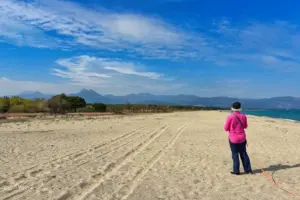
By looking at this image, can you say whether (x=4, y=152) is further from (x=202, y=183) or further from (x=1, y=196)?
(x=202, y=183)

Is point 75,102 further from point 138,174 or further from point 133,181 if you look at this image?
point 133,181

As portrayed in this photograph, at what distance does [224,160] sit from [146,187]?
3.82m

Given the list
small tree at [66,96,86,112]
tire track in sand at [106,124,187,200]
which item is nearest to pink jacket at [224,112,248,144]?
tire track in sand at [106,124,187,200]

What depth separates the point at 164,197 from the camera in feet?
17.0

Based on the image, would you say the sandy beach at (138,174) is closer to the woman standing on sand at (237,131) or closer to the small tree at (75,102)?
the woman standing on sand at (237,131)

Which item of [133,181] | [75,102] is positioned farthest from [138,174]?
[75,102]

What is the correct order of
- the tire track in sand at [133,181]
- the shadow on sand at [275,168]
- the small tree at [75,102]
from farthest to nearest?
the small tree at [75,102], the shadow on sand at [275,168], the tire track in sand at [133,181]

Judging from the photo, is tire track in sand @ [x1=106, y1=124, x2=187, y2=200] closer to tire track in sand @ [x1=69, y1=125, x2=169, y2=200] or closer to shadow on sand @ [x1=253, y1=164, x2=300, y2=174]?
tire track in sand @ [x1=69, y1=125, x2=169, y2=200]

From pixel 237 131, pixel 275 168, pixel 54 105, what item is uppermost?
pixel 54 105

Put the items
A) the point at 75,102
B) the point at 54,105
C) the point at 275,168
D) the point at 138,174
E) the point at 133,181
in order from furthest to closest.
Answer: the point at 75,102
the point at 54,105
the point at 275,168
the point at 138,174
the point at 133,181

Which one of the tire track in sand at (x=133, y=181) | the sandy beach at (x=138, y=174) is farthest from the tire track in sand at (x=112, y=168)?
the tire track in sand at (x=133, y=181)

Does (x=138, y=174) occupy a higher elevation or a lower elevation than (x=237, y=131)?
lower

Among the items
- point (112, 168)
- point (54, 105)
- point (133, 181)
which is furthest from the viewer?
point (54, 105)

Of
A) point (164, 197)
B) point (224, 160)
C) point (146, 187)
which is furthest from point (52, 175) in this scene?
point (224, 160)
